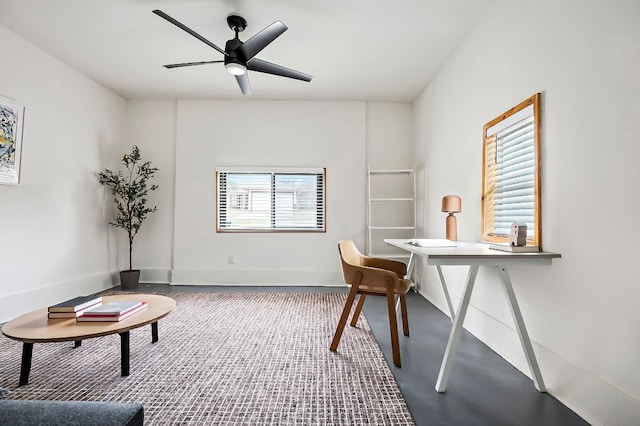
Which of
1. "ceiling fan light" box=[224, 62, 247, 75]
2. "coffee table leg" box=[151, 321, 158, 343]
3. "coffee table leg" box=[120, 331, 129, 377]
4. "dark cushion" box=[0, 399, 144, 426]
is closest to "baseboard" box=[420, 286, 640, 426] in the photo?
"dark cushion" box=[0, 399, 144, 426]

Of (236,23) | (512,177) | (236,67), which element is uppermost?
(236,23)

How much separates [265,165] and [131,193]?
1.88m

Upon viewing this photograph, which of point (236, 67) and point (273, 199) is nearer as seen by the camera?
point (236, 67)

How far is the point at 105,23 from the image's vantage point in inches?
114

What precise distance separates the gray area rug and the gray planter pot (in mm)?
A: 1848

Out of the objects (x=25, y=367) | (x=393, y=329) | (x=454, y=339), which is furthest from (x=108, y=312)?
(x=454, y=339)

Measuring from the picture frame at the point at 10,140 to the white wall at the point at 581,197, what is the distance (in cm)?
442

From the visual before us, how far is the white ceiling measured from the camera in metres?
2.64

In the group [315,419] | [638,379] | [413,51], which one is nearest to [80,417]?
[315,419]

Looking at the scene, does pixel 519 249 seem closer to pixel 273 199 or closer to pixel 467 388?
pixel 467 388

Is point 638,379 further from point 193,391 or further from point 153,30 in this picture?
point 153,30

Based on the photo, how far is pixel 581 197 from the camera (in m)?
1.62

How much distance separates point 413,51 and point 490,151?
4.91ft

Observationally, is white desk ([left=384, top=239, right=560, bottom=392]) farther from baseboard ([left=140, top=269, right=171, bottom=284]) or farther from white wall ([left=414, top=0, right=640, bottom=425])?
baseboard ([left=140, top=269, right=171, bottom=284])
